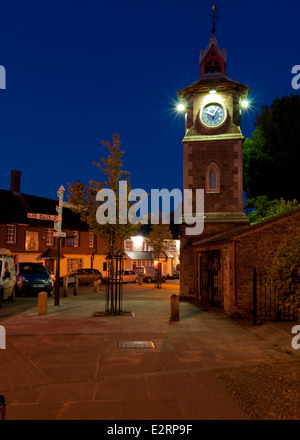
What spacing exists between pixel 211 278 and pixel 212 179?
5.83m

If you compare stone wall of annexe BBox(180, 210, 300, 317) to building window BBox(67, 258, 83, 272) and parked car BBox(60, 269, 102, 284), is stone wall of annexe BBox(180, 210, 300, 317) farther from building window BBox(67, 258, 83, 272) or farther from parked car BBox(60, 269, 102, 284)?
building window BBox(67, 258, 83, 272)

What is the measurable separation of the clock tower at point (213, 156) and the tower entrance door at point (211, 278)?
74cm

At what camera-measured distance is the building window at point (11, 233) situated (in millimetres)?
35562

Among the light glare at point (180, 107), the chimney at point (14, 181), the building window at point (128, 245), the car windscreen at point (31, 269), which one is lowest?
the car windscreen at point (31, 269)

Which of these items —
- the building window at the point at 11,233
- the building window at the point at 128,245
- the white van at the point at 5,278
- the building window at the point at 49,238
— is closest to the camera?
the white van at the point at 5,278

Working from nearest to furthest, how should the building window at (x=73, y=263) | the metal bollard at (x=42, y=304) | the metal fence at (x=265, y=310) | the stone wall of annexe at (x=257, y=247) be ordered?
1. the metal fence at (x=265, y=310)
2. the stone wall of annexe at (x=257, y=247)
3. the metal bollard at (x=42, y=304)
4. the building window at (x=73, y=263)

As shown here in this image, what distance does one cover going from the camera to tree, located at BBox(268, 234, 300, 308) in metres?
7.04

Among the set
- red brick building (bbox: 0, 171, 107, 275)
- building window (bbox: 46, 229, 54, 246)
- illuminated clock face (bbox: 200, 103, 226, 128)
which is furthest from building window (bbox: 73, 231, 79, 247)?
illuminated clock face (bbox: 200, 103, 226, 128)

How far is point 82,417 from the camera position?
15.4 feet

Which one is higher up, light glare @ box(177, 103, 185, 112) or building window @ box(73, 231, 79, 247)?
light glare @ box(177, 103, 185, 112)

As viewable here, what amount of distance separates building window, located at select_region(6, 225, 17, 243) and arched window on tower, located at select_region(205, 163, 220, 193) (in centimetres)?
2313

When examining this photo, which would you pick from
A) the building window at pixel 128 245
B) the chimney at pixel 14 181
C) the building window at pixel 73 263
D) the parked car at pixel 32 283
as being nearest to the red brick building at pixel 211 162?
the parked car at pixel 32 283

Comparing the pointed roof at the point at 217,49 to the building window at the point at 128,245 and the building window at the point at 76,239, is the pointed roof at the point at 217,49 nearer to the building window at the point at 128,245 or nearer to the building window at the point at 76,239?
the building window at the point at 76,239
